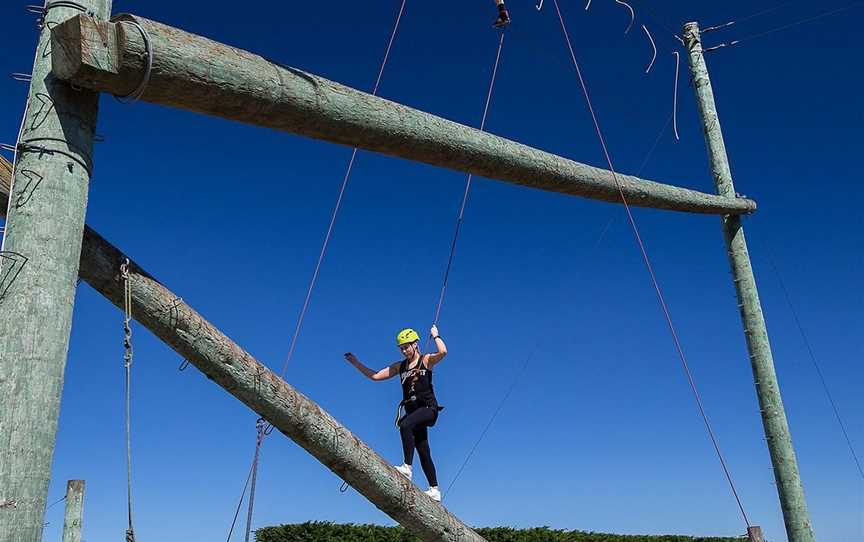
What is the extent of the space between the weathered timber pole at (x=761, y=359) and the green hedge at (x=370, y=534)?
411 cm

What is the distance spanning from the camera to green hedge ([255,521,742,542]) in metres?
11.6

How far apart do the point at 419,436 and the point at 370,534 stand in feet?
15.7

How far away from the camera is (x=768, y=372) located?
29.3 feet

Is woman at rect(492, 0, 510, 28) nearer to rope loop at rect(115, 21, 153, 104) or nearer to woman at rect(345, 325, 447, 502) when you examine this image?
woman at rect(345, 325, 447, 502)

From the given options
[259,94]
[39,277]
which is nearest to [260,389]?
[39,277]

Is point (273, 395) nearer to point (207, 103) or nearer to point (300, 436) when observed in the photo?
Result: point (300, 436)

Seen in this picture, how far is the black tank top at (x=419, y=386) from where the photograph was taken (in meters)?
7.37

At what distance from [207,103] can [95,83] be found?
1.59 feet

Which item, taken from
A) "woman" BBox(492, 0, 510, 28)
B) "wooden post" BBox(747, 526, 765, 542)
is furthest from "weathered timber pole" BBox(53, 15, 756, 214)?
"wooden post" BBox(747, 526, 765, 542)

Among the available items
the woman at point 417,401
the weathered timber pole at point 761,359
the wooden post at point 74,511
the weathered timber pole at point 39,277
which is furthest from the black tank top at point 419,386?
the wooden post at point 74,511

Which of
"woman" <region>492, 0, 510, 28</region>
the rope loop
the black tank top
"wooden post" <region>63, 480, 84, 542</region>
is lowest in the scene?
the rope loop

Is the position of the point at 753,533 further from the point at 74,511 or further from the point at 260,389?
the point at 74,511

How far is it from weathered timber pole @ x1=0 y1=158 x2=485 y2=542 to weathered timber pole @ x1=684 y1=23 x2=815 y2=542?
15.4ft

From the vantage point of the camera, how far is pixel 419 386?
292 inches
